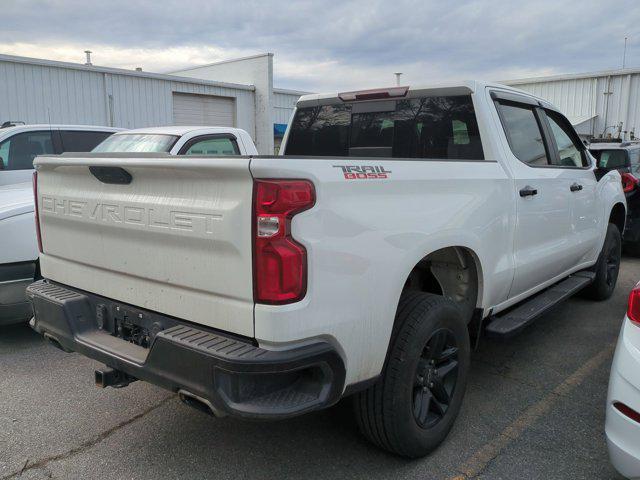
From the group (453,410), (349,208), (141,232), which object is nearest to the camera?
(349,208)

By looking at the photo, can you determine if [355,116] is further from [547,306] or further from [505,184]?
[547,306]

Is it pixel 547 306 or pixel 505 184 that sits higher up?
pixel 505 184

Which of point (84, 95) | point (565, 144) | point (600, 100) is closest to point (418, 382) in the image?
point (565, 144)

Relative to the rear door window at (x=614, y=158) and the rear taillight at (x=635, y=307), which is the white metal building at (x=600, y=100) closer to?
the rear door window at (x=614, y=158)

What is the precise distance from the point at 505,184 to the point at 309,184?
175 centimetres

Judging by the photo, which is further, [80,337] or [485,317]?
[485,317]

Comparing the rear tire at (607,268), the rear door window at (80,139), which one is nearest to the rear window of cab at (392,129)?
the rear tire at (607,268)

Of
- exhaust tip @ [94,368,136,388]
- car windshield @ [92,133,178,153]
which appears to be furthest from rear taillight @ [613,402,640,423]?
car windshield @ [92,133,178,153]

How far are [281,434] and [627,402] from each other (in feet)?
5.86

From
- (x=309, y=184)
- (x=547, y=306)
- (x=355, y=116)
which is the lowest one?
(x=547, y=306)

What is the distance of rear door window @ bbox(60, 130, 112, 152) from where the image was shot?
21.7ft

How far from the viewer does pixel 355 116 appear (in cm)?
416

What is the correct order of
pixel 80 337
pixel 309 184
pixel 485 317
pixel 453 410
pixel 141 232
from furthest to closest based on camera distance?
pixel 485 317
pixel 453 410
pixel 80 337
pixel 141 232
pixel 309 184

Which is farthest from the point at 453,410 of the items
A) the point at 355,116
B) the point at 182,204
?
the point at 355,116
